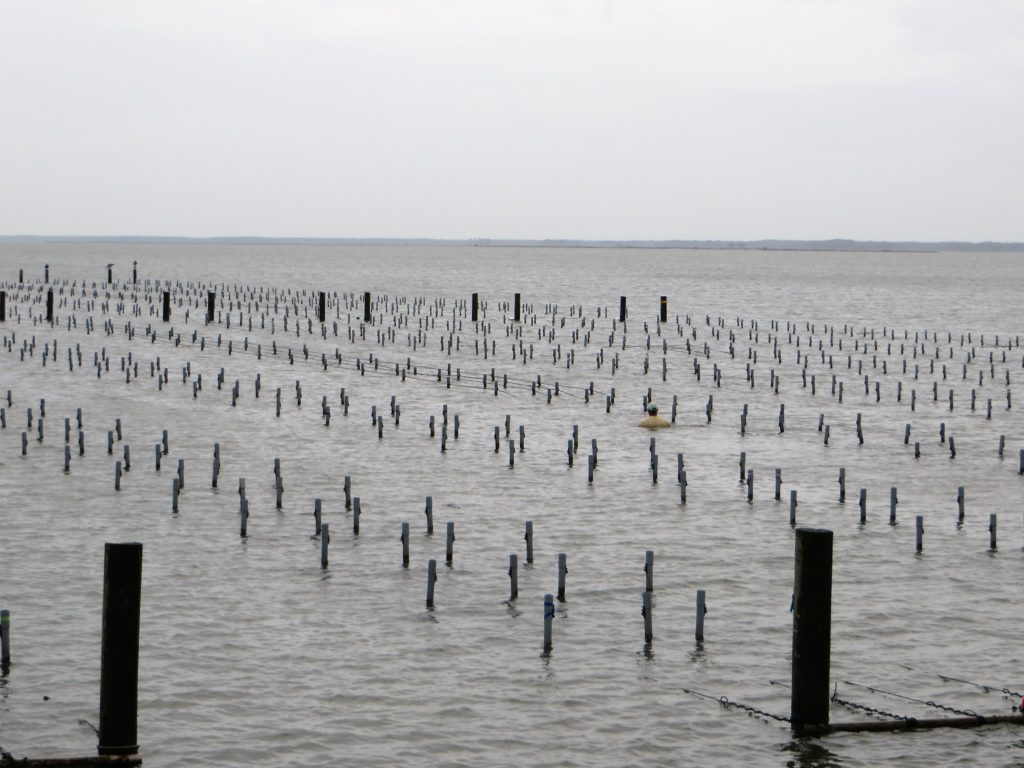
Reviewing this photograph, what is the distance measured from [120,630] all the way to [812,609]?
1004 cm

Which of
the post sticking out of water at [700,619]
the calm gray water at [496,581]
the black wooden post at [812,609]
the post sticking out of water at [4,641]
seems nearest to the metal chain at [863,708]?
the calm gray water at [496,581]

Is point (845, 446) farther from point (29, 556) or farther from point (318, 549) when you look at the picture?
point (29, 556)

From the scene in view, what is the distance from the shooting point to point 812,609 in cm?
2100

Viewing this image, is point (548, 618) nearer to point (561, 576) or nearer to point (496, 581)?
point (561, 576)

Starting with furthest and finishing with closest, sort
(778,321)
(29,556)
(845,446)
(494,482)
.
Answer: (778,321), (845,446), (494,482), (29,556)

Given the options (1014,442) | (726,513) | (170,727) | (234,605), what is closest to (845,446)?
(1014,442)

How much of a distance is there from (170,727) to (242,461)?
27930 millimetres

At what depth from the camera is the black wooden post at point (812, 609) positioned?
68.2ft

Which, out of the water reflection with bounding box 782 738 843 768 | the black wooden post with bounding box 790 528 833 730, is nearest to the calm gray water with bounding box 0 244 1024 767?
the water reflection with bounding box 782 738 843 768

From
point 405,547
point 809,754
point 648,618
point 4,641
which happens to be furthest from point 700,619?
point 4,641

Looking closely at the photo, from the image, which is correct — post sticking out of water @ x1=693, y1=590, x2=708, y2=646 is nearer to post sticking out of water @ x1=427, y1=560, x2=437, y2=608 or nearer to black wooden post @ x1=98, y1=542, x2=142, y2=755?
post sticking out of water @ x1=427, y1=560, x2=437, y2=608

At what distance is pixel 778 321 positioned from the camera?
465 feet

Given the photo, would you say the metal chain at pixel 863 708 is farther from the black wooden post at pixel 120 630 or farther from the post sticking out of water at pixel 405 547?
the post sticking out of water at pixel 405 547

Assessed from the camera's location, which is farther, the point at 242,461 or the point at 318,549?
the point at 242,461
